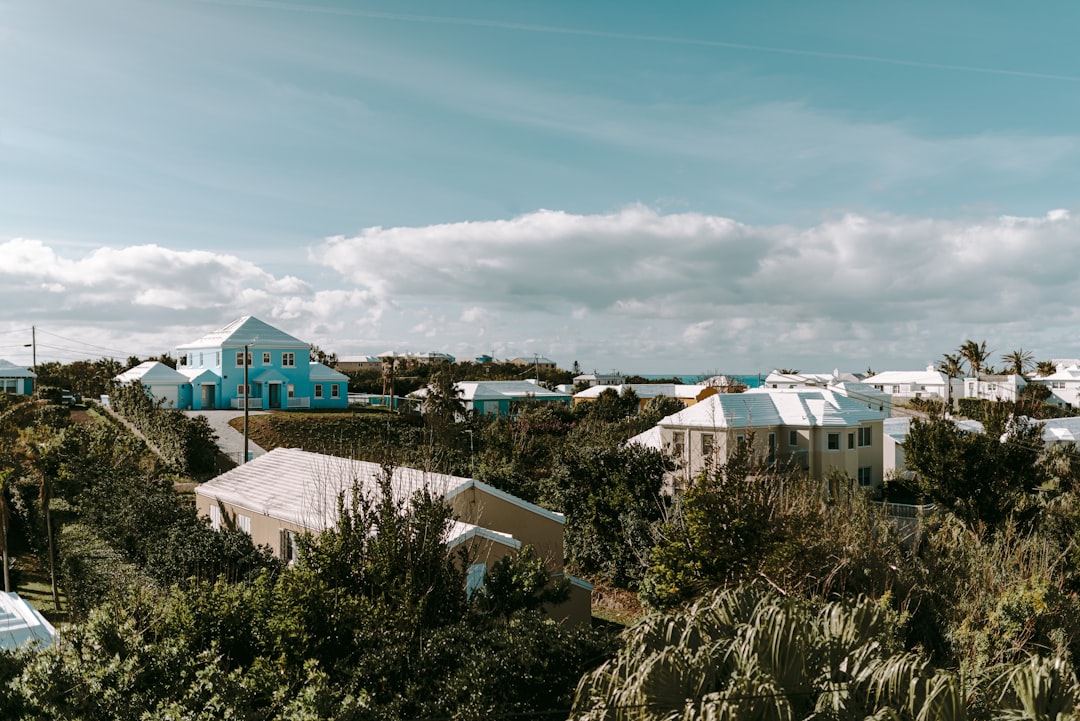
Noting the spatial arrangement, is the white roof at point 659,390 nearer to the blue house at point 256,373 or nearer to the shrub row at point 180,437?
the blue house at point 256,373

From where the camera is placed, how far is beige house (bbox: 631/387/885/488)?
111 ft

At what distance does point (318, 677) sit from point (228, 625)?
8.87 ft

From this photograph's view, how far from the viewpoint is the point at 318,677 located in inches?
296

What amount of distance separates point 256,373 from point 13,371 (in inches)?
953

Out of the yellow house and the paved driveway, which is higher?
the yellow house

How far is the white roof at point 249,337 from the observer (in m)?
55.2

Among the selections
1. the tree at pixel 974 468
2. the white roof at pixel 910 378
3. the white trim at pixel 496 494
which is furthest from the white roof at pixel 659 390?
the white trim at pixel 496 494

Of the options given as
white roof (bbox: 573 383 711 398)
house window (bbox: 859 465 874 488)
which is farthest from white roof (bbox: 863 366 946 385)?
house window (bbox: 859 465 874 488)

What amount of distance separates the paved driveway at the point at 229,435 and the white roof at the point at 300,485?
676 inches

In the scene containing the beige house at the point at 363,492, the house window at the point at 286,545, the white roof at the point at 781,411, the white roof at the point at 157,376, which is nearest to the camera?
the beige house at the point at 363,492

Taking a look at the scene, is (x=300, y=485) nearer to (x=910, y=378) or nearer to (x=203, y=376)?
(x=203, y=376)

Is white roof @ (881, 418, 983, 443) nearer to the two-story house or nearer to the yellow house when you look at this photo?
the yellow house

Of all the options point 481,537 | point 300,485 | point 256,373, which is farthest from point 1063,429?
point 256,373

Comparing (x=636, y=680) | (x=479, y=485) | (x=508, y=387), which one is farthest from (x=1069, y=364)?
(x=636, y=680)
